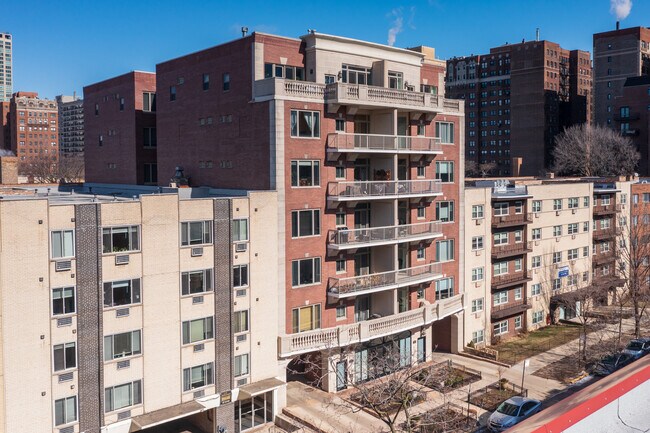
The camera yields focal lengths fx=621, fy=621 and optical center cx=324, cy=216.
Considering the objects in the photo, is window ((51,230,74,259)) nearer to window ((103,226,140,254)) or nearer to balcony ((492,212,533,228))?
window ((103,226,140,254))

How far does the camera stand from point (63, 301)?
99.0ft

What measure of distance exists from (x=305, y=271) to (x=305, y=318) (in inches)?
125

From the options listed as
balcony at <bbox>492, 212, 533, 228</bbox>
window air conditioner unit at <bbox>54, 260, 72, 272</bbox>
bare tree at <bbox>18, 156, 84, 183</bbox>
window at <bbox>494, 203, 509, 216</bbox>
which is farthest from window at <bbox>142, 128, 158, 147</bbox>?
bare tree at <bbox>18, 156, 84, 183</bbox>

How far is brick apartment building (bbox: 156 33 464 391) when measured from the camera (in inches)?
1577

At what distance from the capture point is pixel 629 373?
345 inches

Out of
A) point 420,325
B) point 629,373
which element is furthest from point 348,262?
point 629,373

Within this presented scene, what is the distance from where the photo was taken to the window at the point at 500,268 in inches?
2196

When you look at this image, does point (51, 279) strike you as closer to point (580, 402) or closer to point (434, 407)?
point (434, 407)

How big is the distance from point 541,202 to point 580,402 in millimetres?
55240

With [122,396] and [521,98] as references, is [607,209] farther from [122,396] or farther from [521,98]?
[521,98]

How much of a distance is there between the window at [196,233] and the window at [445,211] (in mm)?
20740

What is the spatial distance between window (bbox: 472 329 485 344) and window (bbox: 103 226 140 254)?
104ft

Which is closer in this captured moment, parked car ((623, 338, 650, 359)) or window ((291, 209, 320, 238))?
window ((291, 209, 320, 238))

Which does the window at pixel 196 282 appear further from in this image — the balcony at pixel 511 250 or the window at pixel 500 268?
the window at pixel 500 268
